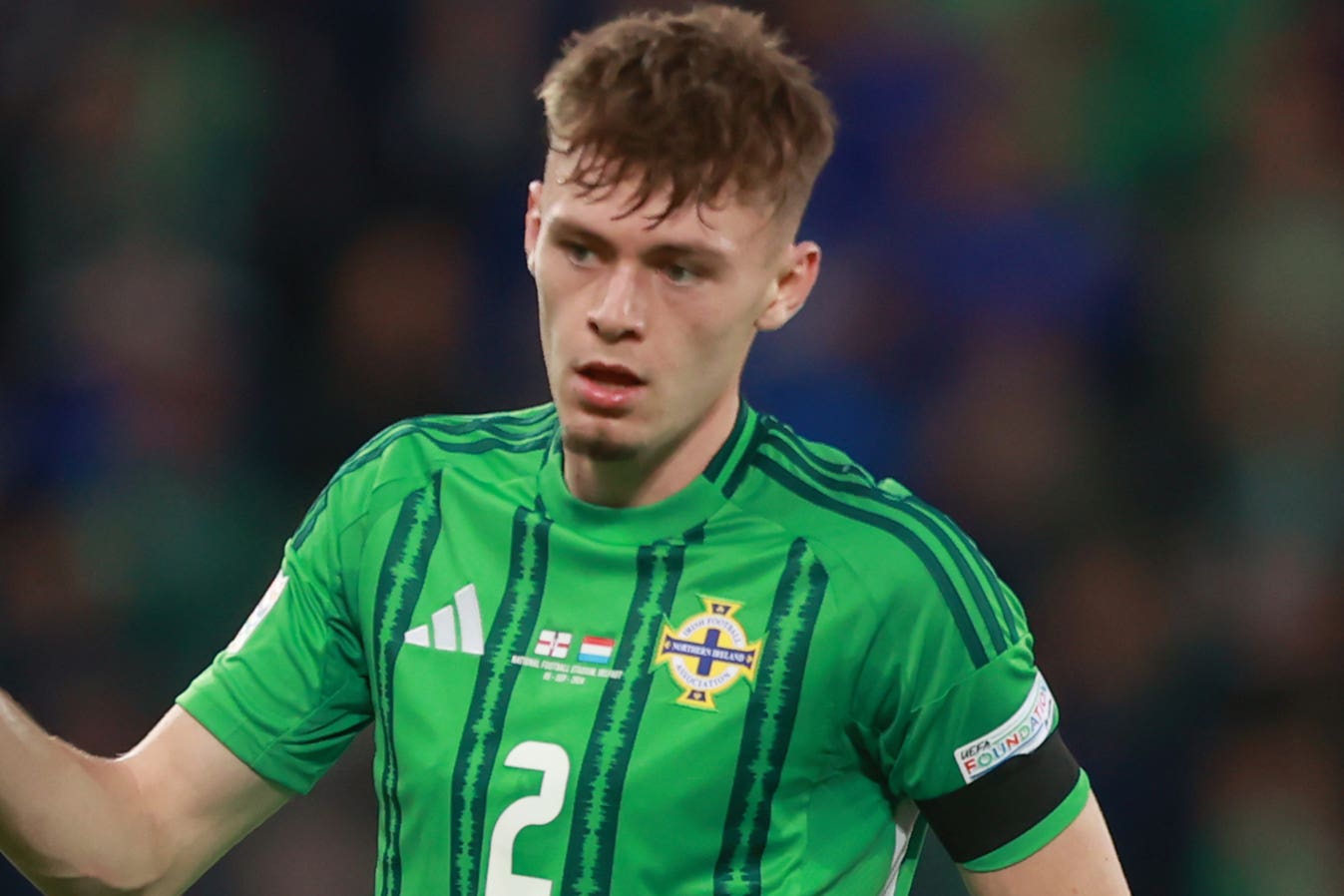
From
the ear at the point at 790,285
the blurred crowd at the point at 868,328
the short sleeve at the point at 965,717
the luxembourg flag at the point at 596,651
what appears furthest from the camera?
the blurred crowd at the point at 868,328

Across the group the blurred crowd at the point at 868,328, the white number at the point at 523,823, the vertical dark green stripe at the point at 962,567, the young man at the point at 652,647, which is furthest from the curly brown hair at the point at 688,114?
the blurred crowd at the point at 868,328

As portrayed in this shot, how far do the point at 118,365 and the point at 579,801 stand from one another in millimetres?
3095

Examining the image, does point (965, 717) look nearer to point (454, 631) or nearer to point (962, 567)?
point (962, 567)

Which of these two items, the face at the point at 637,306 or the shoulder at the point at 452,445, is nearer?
the face at the point at 637,306

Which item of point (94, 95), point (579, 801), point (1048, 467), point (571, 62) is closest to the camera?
point (579, 801)

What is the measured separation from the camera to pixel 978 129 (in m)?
5.14

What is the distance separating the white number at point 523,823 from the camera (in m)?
2.30

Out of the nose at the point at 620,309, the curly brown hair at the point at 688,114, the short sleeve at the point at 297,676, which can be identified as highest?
the curly brown hair at the point at 688,114

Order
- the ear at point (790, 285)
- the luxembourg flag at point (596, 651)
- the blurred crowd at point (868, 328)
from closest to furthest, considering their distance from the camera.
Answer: the luxembourg flag at point (596, 651) → the ear at point (790, 285) → the blurred crowd at point (868, 328)

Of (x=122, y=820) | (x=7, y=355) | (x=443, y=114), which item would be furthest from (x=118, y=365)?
(x=122, y=820)

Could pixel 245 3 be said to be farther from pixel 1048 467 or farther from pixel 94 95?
pixel 1048 467

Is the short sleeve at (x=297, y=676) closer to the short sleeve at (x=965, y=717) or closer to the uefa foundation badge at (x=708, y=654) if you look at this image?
the uefa foundation badge at (x=708, y=654)

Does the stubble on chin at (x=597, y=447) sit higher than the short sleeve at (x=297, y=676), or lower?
higher

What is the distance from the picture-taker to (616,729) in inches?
92.0
